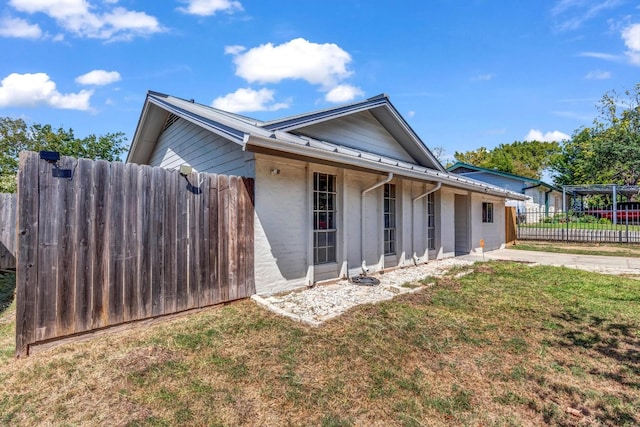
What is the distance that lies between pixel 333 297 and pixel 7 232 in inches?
363

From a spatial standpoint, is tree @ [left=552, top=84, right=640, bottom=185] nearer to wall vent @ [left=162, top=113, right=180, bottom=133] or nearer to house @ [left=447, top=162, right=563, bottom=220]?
house @ [left=447, top=162, right=563, bottom=220]

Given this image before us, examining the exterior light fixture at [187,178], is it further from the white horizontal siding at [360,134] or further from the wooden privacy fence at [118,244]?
the white horizontal siding at [360,134]

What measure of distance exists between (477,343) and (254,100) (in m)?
29.4

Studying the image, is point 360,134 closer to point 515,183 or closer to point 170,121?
point 170,121

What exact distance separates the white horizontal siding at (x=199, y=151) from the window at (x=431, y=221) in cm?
634

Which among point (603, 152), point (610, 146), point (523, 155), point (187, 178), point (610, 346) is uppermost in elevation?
point (523, 155)

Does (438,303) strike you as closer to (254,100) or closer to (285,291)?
(285,291)

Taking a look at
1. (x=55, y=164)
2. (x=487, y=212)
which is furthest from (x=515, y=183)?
(x=55, y=164)

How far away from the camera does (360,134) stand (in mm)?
8508

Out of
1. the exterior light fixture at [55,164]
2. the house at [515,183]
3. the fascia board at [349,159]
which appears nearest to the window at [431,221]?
the fascia board at [349,159]

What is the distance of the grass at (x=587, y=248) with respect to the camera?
1198cm

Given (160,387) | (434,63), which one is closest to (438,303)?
(160,387)

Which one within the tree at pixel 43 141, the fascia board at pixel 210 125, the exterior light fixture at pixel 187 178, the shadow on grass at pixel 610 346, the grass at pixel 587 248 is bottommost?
the shadow on grass at pixel 610 346

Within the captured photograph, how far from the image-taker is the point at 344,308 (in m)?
4.88
